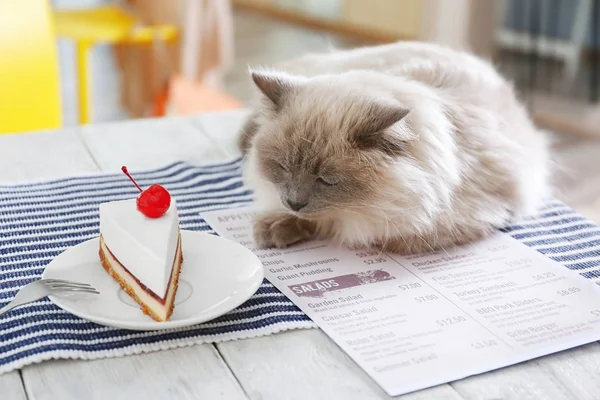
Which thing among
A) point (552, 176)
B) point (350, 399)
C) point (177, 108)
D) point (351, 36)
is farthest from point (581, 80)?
point (350, 399)

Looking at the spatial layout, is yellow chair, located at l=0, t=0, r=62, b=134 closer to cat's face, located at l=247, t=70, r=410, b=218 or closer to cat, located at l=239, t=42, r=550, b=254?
cat, located at l=239, t=42, r=550, b=254

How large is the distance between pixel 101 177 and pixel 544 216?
901 millimetres

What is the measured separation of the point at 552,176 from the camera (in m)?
1.67

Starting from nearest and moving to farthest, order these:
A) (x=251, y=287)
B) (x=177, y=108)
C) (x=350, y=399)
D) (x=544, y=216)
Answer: (x=350, y=399) < (x=251, y=287) < (x=544, y=216) < (x=177, y=108)

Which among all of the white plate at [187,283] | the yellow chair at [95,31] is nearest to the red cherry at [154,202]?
the white plate at [187,283]

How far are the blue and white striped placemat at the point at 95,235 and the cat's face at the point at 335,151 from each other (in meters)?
0.18

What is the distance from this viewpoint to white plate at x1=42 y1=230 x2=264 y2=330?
95cm

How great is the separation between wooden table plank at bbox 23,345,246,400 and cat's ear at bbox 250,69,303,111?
0.53m

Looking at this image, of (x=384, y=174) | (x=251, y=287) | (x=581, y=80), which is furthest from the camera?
(x=581, y=80)

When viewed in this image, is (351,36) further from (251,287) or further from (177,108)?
(251,287)

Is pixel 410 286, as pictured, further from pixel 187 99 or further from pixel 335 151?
pixel 187 99

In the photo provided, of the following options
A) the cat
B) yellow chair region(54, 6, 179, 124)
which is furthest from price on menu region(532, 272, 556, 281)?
yellow chair region(54, 6, 179, 124)

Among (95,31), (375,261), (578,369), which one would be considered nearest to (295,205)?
(375,261)

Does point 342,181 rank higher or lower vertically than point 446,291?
higher
